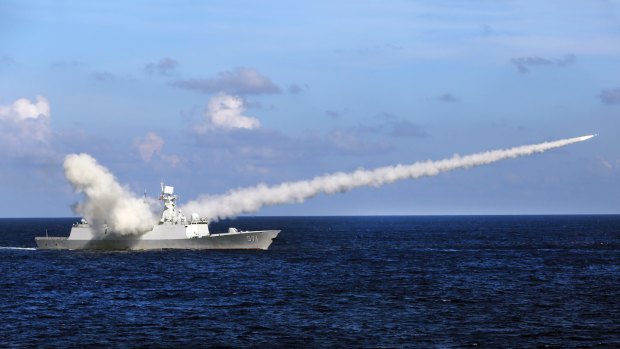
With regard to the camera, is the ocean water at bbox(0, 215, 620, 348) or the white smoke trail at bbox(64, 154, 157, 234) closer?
the ocean water at bbox(0, 215, 620, 348)

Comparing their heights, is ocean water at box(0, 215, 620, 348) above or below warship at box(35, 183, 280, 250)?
below

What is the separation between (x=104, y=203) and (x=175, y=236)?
33.1 feet

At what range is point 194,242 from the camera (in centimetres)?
10206

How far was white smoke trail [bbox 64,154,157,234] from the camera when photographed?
101 metres

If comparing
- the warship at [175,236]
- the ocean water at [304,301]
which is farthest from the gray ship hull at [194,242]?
the ocean water at [304,301]

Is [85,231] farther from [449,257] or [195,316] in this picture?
[195,316]

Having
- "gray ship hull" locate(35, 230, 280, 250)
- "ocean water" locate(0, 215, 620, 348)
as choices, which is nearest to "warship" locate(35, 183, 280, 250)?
"gray ship hull" locate(35, 230, 280, 250)

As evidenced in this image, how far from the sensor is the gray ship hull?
10169 cm

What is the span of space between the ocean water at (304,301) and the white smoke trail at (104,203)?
4346 millimetres

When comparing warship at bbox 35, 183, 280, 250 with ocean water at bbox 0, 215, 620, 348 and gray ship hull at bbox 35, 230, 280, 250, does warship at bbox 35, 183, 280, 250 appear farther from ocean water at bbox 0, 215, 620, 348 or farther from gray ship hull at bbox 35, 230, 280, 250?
ocean water at bbox 0, 215, 620, 348

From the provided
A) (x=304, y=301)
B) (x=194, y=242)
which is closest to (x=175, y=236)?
(x=194, y=242)

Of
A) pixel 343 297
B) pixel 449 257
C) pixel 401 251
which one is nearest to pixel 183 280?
pixel 343 297

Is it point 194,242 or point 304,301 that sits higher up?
point 194,242

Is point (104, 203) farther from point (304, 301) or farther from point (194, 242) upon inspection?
point (304, 301)
